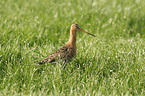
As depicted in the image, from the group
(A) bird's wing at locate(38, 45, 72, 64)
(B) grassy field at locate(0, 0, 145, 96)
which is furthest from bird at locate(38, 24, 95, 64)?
(B) grassy field at locate(0, 0, 145, 96)

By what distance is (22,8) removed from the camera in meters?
9.35

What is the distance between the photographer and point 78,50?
612 cm

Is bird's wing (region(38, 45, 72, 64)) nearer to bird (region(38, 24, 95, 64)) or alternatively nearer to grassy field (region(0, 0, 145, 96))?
bird (region(38, 24, 95, 64))

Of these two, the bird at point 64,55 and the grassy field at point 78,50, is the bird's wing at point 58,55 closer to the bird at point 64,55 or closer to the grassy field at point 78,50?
the bird at point 64,55

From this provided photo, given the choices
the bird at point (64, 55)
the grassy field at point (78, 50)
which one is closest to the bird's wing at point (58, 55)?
the bird at point (64, 55)

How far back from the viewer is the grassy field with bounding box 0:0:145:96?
4.82 m

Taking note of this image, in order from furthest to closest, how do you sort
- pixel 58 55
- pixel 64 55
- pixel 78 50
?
pixel 78 50
pixel 64 55
pixel 58 55

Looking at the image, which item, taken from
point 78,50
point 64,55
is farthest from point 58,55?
point 78,50

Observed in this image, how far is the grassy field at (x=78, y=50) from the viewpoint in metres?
4.82

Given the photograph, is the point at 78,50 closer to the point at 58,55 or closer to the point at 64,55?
the point at 64,55

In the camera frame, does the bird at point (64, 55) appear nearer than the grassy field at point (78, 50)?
No

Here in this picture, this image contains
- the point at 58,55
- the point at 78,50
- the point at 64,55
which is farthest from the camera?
the point at 78,50

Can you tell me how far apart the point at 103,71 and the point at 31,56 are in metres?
1.60

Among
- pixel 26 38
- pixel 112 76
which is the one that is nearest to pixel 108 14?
pixel 26 38
